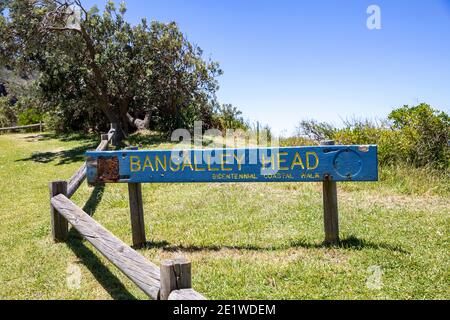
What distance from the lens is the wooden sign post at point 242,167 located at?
4535 millimetres

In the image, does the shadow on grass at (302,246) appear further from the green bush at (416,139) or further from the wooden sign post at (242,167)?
the green bush at (416,139)

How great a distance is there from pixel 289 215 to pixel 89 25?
13.1 metres

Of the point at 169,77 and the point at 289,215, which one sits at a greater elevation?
the point at 169,77

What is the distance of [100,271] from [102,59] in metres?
12.5

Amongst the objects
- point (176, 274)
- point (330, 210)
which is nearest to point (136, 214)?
point (330, 210)

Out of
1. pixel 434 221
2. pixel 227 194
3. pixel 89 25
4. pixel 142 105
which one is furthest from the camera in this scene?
pixel 142 105

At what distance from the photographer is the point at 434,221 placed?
591 cm

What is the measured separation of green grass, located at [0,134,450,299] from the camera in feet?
13.2

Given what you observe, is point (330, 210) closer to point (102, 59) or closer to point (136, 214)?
point (136, 214)

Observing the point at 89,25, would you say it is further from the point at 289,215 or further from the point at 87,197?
the point at 289,215

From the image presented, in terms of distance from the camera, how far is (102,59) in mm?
15531

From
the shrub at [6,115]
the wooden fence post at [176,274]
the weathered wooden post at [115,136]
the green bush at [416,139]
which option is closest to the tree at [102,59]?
the weathered wooden post at [115,136]
